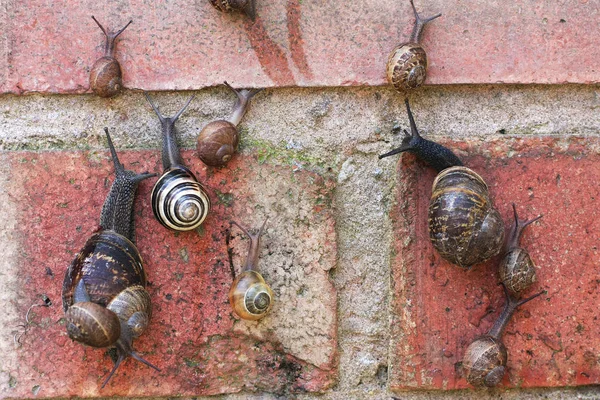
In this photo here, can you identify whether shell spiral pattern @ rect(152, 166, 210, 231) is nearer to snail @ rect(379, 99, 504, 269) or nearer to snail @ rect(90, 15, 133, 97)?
snail @ rect(90, 15, 133, 97)

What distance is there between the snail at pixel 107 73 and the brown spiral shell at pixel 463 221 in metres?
0.61

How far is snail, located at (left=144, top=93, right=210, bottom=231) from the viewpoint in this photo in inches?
45.0

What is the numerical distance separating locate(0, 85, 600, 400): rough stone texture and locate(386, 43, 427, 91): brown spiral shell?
0.06m

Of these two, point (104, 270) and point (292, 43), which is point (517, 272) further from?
point (104, 270)

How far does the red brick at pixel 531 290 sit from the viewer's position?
3.94ft

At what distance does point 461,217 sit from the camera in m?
1.15

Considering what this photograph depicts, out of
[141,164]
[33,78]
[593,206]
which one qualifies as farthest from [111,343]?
[593,206]

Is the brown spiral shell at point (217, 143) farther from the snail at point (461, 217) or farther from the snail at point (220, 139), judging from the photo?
the snail at point (461, 217)

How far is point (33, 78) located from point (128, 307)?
455mm

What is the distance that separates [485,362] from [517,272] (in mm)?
170

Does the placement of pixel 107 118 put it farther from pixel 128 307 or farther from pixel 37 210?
pixel 128 307

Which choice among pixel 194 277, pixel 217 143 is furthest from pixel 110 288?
pixel 217 143

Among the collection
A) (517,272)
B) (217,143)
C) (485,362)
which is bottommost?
(485,362)

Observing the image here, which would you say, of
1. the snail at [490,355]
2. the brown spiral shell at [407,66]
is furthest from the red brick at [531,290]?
the brown spiral shell at [407,66]
